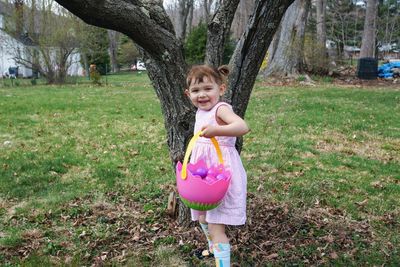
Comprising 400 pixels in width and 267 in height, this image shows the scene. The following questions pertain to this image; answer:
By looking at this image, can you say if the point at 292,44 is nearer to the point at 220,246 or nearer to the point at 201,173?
the point at 220,246

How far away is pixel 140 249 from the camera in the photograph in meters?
3.48

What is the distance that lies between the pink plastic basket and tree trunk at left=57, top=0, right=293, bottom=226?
0.87m

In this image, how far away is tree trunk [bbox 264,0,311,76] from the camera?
1739cm

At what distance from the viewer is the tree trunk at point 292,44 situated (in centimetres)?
1739

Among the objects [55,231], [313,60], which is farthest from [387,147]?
[313,60]

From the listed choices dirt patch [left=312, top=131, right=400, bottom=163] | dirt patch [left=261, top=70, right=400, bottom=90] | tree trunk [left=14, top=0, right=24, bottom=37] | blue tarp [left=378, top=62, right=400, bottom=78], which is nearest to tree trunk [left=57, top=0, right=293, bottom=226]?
dirt patch [left=312, top=131, right=400, bottom=163]

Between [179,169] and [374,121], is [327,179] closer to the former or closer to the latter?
[179,169]

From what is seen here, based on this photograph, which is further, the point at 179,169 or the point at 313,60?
the point at 313,60

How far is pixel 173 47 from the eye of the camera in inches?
124

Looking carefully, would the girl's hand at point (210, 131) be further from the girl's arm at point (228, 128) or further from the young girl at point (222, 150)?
the young girl at point (222, 150)

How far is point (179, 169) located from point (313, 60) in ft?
56.2

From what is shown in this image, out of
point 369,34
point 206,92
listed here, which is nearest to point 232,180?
point 206,92

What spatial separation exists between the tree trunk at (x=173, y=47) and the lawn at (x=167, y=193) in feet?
3.12

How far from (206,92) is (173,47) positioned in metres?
0.61
